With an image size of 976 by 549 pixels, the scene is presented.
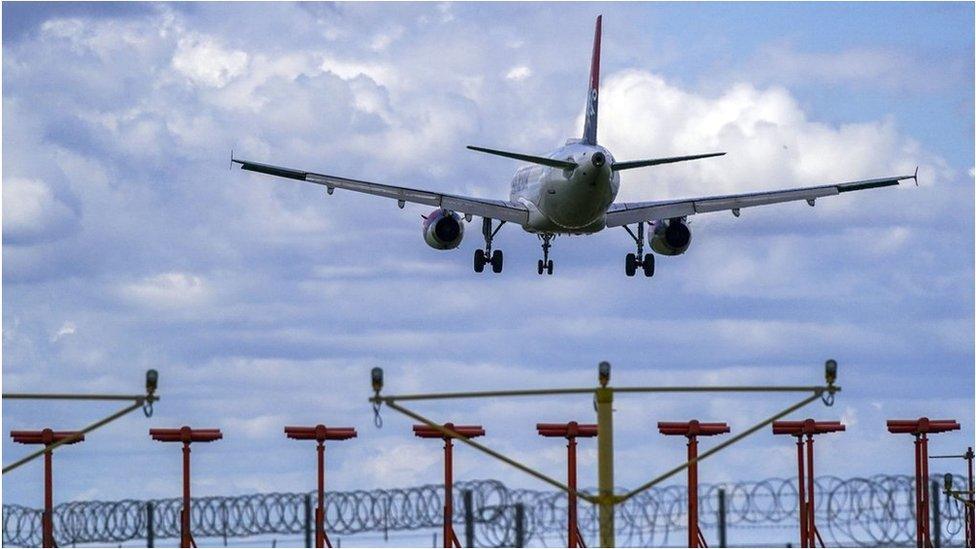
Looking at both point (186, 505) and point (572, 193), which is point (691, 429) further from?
point (572, 193)

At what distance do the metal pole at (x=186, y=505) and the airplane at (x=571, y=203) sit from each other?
1553 inches

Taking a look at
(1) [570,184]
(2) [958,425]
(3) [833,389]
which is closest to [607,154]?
(1) [570,184]

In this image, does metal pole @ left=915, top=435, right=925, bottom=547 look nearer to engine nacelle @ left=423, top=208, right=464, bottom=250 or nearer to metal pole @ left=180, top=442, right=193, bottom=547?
metal pole @ left=180, top=442, right=193, bottom=547

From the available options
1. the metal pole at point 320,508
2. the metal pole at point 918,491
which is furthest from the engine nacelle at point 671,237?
the metal pole at point 320,508

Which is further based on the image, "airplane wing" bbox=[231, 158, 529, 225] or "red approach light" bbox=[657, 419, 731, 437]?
"airplane wing" bbox=[231, 158, 529, 225]

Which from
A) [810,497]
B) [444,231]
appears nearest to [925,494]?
[810,497]

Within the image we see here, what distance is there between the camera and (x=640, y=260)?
102m

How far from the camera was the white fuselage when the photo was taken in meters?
89.8

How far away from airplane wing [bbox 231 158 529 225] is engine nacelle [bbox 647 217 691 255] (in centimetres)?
660

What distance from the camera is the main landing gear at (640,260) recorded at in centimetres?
10181

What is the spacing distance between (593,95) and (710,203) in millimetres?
10039

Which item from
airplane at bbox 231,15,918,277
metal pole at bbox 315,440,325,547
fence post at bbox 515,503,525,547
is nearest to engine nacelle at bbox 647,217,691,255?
airplane at bbox 231,15,918,277

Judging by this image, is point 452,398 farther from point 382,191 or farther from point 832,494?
point 382,191

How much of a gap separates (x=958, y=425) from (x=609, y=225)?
43.9 m
